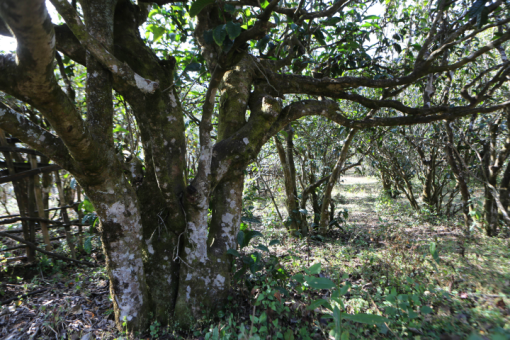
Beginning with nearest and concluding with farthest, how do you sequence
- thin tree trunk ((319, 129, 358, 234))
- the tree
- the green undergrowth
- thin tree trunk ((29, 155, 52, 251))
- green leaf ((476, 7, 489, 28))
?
the green undergrowth, the tree, green leaf ((476, 7, 489, 28)), thin tree trunk ((29, 155, 52, 251)), thin tree trunk ((319, 129, 358, 234))

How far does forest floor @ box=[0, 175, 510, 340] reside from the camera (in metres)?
1.81

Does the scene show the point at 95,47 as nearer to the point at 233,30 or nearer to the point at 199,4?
the point at 199,4

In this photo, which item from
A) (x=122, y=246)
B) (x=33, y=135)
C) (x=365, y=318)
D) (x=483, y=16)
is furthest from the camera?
(x=483, y=16)

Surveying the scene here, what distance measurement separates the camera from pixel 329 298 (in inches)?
97.7

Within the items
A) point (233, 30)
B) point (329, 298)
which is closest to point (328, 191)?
point (329, 298)

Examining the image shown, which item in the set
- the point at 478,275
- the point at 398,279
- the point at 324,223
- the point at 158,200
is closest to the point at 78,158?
the point at 158,200

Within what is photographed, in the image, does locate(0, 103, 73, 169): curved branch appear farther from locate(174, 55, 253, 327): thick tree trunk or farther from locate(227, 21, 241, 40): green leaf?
locate(227, 21, 241, 40): green leaf

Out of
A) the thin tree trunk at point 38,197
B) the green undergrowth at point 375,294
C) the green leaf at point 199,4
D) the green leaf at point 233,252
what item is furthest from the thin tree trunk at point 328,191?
the thin tree trunk at point 38,197

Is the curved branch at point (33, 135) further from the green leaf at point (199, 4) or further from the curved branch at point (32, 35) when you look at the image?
the green leaf at point (199, 4)

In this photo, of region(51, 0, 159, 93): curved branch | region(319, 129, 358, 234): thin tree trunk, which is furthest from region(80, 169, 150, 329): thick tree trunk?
region(319, 129, 358, 234): thin tree trunk

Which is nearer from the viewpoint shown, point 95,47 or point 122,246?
point 95,47

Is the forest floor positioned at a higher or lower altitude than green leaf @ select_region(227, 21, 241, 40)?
lower

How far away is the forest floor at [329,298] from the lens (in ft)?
5.93

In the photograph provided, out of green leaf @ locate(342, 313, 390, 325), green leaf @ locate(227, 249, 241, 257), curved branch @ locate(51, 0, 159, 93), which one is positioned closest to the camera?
green leaf @ locate(342, 313, 390, 325)
